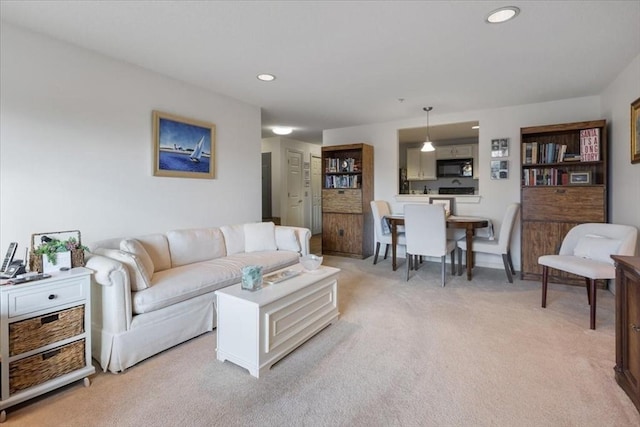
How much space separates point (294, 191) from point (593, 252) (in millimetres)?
5186

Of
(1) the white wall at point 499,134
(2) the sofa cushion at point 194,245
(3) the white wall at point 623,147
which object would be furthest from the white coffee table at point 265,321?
(1) the white wall at point 499,134

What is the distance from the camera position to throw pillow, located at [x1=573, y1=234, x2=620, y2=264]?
273cm

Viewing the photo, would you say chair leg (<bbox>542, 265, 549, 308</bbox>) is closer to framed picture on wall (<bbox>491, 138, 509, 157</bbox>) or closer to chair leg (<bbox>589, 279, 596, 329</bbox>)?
chair leg (<bbox>589, 279, 596, 329</bbox>)

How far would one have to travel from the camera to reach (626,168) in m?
3.06

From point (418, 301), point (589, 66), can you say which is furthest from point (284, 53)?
point (589, 66)

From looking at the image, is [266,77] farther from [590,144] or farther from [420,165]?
[420,165]

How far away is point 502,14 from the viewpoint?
2.05m

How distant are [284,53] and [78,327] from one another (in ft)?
7.88

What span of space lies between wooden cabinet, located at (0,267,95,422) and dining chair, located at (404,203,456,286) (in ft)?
10.1

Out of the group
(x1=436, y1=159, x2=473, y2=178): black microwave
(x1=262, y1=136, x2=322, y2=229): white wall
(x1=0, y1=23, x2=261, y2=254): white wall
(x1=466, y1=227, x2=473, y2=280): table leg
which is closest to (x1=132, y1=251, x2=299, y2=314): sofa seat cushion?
(x1=0, y1=23, x2=261, y2=254): white wall

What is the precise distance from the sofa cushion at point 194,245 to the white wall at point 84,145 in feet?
0.79

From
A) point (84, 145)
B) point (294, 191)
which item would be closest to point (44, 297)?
point (84, 145)

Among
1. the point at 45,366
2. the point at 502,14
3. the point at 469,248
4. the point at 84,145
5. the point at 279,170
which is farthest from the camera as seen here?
the point at 279,170

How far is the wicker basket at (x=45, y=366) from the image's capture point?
162cm
